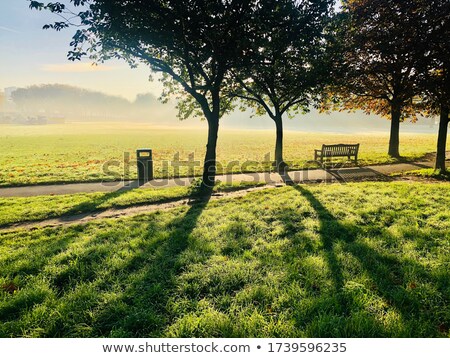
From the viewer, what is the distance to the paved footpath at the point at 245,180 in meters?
10.8

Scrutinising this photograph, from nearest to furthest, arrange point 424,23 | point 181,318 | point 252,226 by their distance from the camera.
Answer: point 181,318, point 252,226, point 424,23

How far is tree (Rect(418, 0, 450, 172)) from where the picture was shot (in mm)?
12102

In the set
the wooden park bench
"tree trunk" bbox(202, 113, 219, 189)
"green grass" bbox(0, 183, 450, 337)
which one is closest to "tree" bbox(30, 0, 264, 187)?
"tree trunk" bbox(202, 113, 219, 189)

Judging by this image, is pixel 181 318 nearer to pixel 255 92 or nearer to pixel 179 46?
pixel 179 46

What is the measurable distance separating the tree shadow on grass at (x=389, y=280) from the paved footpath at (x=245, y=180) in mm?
6459

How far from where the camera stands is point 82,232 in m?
6.19

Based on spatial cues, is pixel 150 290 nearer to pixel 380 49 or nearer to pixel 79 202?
pixel 79 202

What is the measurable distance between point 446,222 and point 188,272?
5783 millimetres

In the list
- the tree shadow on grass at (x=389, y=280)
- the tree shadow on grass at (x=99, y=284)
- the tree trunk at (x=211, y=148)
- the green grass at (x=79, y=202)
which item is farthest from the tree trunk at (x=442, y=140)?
the tree shadow on grass at (x=99, y=284)

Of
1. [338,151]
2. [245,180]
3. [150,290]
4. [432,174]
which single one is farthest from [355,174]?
[150,290]

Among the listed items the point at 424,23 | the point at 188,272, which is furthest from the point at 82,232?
the point at 424,23

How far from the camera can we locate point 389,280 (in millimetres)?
3805
